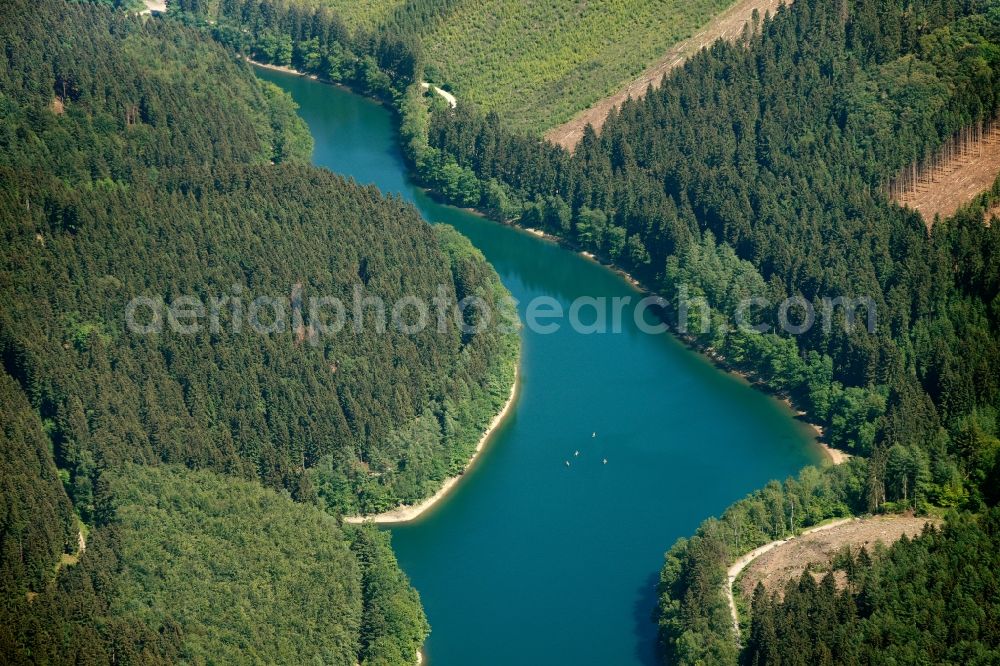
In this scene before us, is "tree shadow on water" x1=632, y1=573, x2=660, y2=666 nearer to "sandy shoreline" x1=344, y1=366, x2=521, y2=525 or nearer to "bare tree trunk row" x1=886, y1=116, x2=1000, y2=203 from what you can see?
"sandy shoreline" x1=344, y1=366, x2=521, y2=525

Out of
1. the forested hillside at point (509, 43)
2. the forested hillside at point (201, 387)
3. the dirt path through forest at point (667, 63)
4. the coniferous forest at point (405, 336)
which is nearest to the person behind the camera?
the coniferous forest at point (405, 336)

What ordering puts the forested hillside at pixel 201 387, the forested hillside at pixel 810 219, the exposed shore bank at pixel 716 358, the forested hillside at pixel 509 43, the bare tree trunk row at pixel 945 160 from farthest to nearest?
1. the forested hillside at pixel 509 43
2. the bare tree trunk row at pixel 945 160
3. the exposed shore bank at pixel 716 358
4. the forested hillside at pixel 810 219
5. the forested hillside at pixel 201 387

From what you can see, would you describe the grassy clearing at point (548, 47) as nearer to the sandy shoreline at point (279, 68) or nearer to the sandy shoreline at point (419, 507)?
the sandy shoreline at point (279, 68)

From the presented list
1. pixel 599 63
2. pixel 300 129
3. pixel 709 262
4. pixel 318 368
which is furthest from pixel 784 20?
pixel 318 368

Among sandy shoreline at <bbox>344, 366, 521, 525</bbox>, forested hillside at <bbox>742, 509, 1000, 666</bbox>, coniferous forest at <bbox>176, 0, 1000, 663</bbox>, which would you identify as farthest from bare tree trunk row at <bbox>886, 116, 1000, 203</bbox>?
forested hillside at <bbox>742, 509, 1000, 666</bbox>

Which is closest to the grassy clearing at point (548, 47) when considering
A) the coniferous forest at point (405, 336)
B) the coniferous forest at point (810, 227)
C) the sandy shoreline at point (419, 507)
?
the coniferous forest at point (810, 227)

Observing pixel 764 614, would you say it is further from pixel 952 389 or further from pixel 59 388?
pixel 59 388

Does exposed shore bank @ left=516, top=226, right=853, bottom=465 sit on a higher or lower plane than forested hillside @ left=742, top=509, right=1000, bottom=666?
lower
